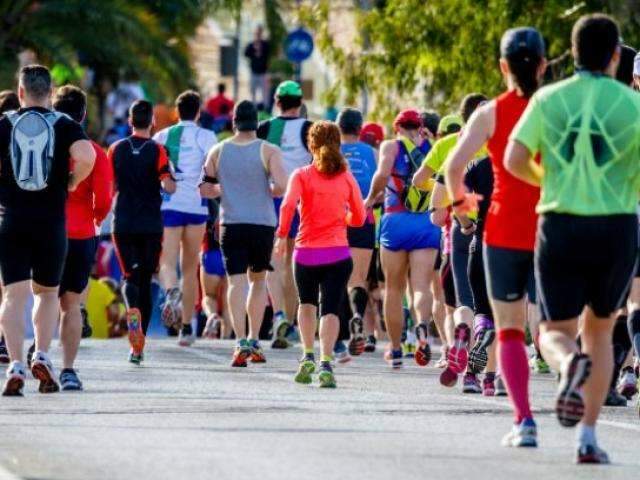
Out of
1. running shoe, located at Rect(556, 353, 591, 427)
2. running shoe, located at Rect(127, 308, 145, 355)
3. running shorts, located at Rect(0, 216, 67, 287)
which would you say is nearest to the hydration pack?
running shorts, located at Rect(0, 216, 67, 287)

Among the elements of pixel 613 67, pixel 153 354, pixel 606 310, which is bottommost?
pixel 153 354

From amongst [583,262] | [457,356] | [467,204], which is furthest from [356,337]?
[583,262]

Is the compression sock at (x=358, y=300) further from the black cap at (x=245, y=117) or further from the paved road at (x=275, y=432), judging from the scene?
the paved road at (x=275, y=432)

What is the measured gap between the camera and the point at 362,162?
19.4m

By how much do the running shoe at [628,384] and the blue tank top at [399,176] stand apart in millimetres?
3524

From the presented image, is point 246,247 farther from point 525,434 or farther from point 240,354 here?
point 525,434

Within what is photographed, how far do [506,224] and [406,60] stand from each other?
17688mm

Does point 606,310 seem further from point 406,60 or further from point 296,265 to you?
point 406,60

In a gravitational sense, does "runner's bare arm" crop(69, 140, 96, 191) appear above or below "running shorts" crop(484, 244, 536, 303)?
above

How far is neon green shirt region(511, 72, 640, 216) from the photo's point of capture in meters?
10.5

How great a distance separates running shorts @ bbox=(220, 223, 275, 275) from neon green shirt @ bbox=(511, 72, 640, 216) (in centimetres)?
713

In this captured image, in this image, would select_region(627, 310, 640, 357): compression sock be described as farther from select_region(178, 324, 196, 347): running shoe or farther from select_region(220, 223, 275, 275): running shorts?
select_region(178, 324, 196, 347): running shoe

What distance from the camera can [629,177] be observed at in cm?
1061

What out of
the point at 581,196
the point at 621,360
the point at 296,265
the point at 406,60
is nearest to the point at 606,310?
the point at 581,196
